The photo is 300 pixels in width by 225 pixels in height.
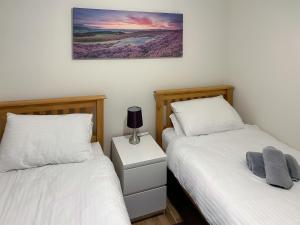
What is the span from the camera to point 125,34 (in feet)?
7.08

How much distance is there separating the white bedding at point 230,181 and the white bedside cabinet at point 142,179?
6.3 inches

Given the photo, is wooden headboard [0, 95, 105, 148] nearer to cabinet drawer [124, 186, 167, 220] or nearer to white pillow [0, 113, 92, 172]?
white pillow [0, 113, 92, 172]

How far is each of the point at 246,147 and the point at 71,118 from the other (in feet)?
4.86

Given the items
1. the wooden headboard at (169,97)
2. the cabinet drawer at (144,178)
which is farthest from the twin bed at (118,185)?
the wooden headboard at (169,97)

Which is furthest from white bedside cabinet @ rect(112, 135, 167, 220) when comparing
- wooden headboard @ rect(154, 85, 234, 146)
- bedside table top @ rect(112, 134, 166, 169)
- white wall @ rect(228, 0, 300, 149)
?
white wall @ rect(228, 0, 300, 149)

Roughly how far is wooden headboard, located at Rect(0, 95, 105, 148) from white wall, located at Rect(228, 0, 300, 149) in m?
1.55

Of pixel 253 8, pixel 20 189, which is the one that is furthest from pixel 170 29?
pixel 20 189

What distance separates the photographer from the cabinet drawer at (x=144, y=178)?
1.86 metres

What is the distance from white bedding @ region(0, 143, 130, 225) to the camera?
1166mm

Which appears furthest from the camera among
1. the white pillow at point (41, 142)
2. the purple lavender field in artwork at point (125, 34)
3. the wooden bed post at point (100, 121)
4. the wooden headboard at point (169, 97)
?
the wooden headboard at point (169, 97)

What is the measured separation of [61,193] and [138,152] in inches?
30.7

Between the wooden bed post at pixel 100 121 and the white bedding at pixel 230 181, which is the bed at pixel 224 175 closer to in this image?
the white bedding at pixel 230 181

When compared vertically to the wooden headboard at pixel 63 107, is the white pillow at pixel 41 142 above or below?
below

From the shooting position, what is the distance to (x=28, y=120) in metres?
1.75
